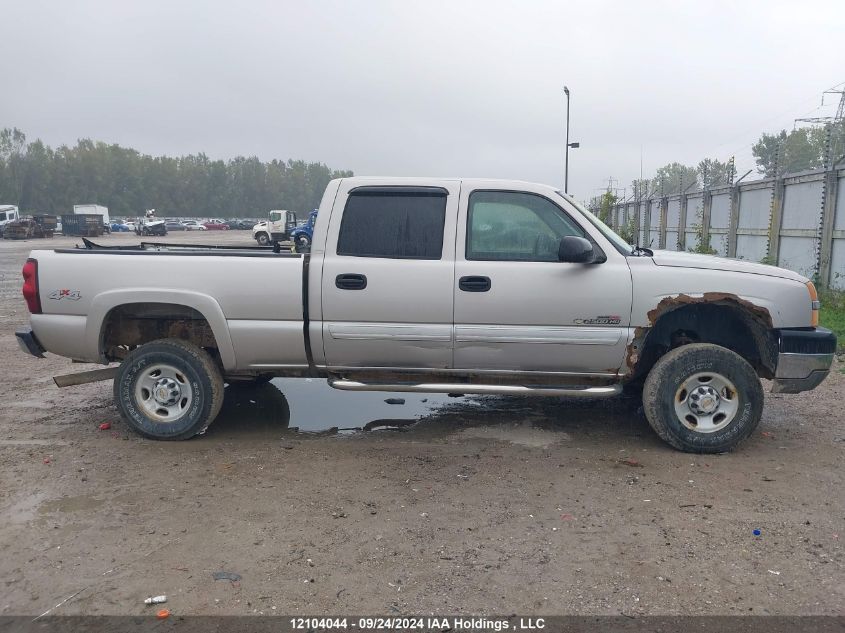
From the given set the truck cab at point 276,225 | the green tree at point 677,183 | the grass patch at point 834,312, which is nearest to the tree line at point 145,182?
the truck cab at point 276,225

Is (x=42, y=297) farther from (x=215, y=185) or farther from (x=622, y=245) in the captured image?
(x=215, y=185)

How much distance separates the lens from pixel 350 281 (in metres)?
5.20

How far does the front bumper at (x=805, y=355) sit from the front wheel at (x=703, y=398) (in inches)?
10.0

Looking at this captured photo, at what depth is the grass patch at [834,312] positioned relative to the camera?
9821 millimetres

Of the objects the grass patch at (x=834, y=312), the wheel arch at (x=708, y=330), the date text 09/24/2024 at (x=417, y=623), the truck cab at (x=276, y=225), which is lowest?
the date text 09/24/2024 at (x=417, y=623)

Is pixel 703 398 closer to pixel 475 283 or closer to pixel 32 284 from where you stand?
pixel 475 283

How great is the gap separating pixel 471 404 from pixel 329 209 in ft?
7.89

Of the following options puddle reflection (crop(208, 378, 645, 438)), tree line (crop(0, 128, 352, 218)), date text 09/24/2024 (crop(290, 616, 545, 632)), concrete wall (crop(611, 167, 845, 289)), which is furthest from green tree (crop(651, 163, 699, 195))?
tree line (crop(0, 128, 352, 218))

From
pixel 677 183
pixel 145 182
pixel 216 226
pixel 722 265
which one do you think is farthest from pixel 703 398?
pixel 145 182

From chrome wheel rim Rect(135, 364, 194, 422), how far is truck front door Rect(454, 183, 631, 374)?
2.20 meters

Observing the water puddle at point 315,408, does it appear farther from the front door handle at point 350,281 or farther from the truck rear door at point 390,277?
the front door handle at point 350,281

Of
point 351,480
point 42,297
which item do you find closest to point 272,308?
point 351,480

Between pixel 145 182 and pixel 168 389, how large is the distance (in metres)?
131

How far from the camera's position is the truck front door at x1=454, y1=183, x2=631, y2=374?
5117 millimetres
